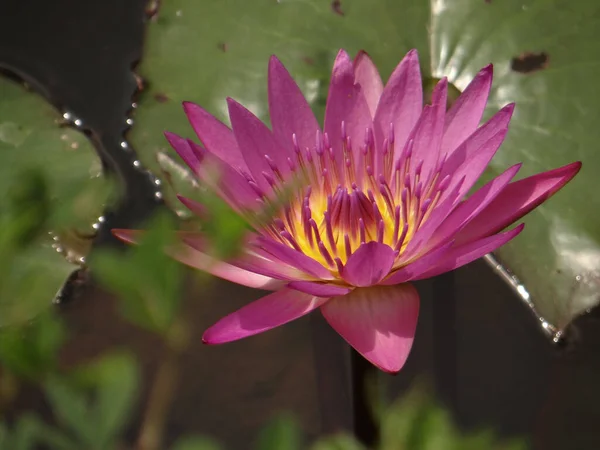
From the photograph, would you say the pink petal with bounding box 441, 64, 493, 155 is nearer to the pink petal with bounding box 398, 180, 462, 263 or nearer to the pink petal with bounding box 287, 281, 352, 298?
the pink petal with bounding box 398, 180, 462, 263

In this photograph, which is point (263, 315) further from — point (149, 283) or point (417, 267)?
point (149, 283)

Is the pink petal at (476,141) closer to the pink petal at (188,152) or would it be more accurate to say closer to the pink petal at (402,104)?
the pink petal at (402,104)

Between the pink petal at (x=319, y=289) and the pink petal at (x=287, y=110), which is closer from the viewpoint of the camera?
the pink petal at (x=319, y=289)

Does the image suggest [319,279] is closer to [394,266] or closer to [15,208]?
[394,266]

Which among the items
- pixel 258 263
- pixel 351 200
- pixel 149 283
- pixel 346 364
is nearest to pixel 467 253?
pixel 351 200

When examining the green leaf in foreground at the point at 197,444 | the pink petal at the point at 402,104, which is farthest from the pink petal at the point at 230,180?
the green leaf in foreground at the point at 197,444
